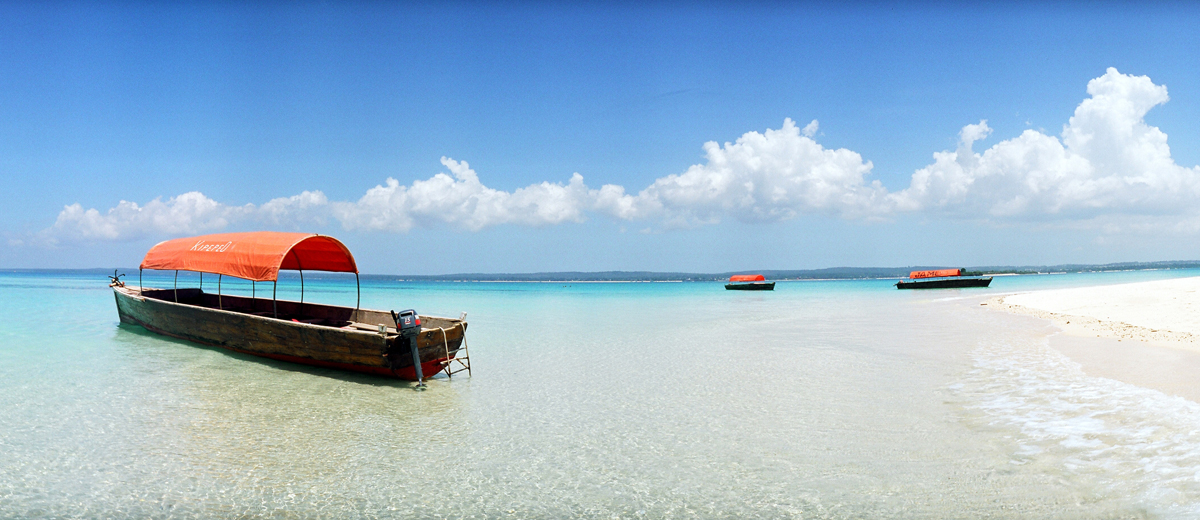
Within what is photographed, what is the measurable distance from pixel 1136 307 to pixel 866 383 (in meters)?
17.8

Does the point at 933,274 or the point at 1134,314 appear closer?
the point at 1134,314

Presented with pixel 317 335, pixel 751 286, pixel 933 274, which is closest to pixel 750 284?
pixel 751 286

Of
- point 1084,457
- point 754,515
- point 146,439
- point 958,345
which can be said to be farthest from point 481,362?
point 958,345

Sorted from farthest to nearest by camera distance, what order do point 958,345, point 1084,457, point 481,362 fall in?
1. point 958,345
2. point 481,362
3. point 1084,457

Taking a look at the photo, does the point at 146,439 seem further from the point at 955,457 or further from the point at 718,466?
the point at 955,457

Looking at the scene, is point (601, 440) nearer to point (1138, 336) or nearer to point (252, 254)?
point (252, 254)

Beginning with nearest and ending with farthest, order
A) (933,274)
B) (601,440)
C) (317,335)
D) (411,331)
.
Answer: (601,440) → (411,331) → (317,335) → (933,274)

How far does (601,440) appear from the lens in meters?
7.66

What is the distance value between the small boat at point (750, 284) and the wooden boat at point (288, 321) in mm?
51198

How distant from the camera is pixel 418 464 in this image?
6660 millimetres

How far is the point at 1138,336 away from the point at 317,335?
1907 centimetres

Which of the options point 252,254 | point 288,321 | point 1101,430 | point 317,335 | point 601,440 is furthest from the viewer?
point 252,254

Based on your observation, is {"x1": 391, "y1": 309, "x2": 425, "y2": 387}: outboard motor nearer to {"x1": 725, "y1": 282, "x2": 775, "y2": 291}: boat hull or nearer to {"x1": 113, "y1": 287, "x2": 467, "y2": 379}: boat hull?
{"x1": 113, "y1": 287, "x2": 467, "y2": 379}: boat hull

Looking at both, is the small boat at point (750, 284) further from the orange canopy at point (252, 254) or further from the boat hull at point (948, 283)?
the orange canopy at point (252, 254)
